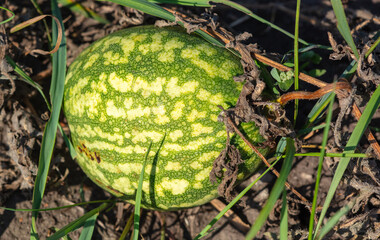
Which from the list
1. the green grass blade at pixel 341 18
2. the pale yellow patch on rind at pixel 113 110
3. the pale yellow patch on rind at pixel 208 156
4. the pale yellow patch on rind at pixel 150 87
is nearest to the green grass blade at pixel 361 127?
the green grass blade at pixel 341 18

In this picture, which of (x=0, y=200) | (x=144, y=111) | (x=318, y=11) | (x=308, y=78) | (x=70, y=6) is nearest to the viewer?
(x=144, y=111)

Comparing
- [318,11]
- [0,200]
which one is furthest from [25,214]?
[318,11]

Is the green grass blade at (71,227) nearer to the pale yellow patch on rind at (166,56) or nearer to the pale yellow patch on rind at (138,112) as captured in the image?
the pale yellow patch on rind at (138,112)

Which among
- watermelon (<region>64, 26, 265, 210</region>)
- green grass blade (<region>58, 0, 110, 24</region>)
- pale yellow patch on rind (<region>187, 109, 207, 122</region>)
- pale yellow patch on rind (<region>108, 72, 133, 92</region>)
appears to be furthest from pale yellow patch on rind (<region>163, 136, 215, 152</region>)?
green grass blade (<region>58, 0, 110, 24</region>)

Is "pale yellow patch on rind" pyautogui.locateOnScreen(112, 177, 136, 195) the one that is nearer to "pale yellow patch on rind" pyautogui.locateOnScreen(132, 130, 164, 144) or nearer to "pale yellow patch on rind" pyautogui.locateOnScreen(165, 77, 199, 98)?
"pale yellow patch on rind" pyautogui.locateOnScreen(132, 130, 164, 144)

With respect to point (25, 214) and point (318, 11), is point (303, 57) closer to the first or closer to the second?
point (318, 11)

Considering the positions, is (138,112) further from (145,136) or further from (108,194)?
(108,194)

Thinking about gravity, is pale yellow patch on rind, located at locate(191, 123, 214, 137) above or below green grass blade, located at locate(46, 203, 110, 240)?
above
